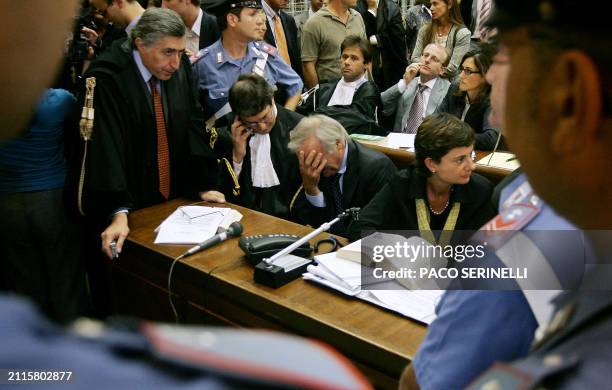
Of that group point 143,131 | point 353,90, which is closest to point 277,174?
point 143,131

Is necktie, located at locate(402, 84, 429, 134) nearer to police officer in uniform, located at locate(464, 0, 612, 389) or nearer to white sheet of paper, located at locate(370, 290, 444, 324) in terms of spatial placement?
white sheet of paper, located at locate(370, 290, 444, 324)

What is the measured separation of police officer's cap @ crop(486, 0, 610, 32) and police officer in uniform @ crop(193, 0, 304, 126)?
10.3 feet

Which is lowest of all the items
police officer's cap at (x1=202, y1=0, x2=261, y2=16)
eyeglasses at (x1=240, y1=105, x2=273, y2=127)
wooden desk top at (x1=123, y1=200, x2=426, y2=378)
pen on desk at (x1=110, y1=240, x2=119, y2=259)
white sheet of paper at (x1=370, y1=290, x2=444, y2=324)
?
pen on desk at (x1=110, y1=240, x2=119, y2=259)

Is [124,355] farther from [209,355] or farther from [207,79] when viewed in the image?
[207,79]

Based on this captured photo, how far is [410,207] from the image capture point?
2561 millimetres

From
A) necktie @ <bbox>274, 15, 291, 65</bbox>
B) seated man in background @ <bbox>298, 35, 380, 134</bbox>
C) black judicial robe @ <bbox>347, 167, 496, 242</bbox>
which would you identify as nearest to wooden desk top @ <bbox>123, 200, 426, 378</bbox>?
black judicial robe @ <bbox>347, 167, 496, 242</bbox>

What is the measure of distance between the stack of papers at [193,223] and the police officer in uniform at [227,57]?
109 cm

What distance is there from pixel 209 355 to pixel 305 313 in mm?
1451

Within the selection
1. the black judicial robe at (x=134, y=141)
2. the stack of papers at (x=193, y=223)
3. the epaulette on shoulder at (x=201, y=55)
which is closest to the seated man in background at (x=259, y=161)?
the black judicial robe at (x=134, y=141)

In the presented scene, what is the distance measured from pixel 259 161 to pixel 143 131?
69cm

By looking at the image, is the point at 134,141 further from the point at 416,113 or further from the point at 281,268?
the point at 416,113

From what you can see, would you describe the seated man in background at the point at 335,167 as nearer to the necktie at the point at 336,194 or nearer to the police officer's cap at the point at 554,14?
the necktie at the point at 336,194

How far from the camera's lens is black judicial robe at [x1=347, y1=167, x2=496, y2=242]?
2.51 metres

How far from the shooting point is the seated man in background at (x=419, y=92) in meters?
4.19
